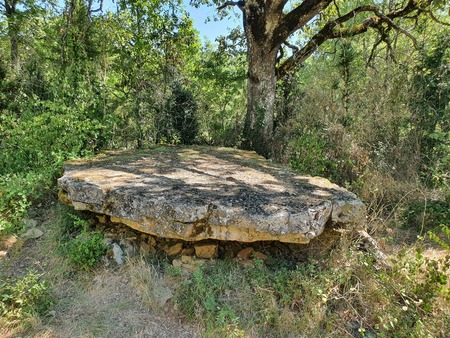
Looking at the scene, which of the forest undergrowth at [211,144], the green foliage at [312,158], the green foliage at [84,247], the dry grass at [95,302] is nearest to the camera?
the dry grass at [95,302]

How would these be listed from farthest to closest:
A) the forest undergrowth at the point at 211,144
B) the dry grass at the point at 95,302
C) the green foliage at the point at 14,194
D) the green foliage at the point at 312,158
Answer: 1. the green foliage at the point at 312,158
2. the green foliage at the point at 14,194
3. the forest undergrowth at the point at 211,144
4. the dry grass at the point at 95,302

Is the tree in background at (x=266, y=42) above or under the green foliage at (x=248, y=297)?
above

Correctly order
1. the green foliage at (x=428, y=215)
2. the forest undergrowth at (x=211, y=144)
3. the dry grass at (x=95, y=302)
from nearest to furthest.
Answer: the dry grass at (x=95, y=302)
the forest undergrowth at (x=211, y=144)
the green foliage at (x=428, y=215)

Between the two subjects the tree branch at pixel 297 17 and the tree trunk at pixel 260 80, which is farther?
the tree trunk at pixel 260 80

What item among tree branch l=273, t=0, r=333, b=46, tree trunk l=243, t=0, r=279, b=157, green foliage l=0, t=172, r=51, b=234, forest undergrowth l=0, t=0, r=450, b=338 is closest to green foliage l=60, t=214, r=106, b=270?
forest undergrowth l=0, t=0, r=450, b=338

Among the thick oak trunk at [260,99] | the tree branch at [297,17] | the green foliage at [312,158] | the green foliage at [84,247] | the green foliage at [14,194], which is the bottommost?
the green foliage at [84,247]

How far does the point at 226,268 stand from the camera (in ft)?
8.95

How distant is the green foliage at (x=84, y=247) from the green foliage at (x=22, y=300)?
0.36 metres

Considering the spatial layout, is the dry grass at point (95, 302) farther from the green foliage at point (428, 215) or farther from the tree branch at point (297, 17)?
the tree branch at point (297, 17)

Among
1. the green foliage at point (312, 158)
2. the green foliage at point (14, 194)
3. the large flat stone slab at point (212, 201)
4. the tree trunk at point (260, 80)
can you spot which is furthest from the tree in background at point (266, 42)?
the green foliage at point (14, 194)

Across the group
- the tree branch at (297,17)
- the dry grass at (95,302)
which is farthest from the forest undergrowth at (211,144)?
the tree branch at (297,17)

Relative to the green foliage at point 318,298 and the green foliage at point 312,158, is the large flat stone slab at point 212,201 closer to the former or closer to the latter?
the green foliage at point 318,298

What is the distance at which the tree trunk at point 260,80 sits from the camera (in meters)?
5.54

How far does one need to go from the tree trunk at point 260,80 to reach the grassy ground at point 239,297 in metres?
3.00
